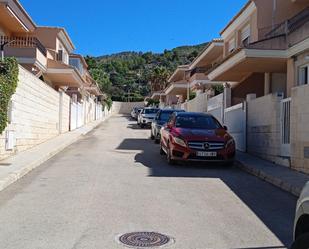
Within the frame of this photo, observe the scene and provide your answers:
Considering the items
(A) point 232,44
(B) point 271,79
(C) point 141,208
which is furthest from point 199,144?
(A) point 232,44

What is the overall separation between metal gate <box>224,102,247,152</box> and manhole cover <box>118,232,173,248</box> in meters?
12.6

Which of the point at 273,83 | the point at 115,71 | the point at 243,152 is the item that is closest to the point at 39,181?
the point at 243,152

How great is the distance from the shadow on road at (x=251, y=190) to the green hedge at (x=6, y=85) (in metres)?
4.29

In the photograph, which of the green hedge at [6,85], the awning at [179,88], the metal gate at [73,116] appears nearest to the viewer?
the green hedge at [6,85]

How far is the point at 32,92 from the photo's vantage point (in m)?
18.3

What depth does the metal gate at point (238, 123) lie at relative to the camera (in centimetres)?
1900

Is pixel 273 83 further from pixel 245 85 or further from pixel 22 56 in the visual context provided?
pixel 22 56

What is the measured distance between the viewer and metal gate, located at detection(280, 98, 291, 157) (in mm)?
14453

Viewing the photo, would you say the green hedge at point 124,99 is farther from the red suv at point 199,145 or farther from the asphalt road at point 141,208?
the asphalt road at point 141,208

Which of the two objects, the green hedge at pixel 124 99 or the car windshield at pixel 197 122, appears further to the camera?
the green hedge at pixel 124 99

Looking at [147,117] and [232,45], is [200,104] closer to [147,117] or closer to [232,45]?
[232,45]

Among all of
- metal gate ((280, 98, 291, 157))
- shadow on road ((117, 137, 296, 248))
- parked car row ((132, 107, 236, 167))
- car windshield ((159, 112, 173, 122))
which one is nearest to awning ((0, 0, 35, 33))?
car windshield ((159, 112, 173, 122))

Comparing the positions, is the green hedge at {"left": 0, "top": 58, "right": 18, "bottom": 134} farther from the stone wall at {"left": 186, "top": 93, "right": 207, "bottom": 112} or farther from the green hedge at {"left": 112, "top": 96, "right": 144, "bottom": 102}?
the green hedge at {"left": 112, "top": 96, "right": 144, "bottom": 102}

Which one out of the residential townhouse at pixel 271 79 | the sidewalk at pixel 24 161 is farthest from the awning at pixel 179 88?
the sidewalk at pixel 24 161
